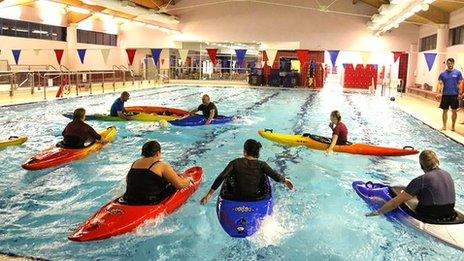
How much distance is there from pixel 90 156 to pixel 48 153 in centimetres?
94

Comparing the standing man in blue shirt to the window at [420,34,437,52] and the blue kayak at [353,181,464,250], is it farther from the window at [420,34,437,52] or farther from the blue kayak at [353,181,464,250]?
the window at [420,34,437,52]

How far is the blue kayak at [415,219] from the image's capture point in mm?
4254

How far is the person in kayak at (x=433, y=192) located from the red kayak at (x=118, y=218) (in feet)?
8.26

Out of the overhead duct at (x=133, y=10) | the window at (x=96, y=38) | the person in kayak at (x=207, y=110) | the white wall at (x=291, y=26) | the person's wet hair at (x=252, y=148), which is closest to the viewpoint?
the person's wet hair at (x=252, y=148)

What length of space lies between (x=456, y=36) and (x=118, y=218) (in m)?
18.9

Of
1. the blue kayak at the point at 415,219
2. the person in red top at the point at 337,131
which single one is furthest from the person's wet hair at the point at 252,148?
the person in red top at the point at 337,131

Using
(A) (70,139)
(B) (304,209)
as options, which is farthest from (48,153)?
(B) (304,209)

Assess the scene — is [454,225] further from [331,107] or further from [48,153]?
[331,107]

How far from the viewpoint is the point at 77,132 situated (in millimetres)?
7211

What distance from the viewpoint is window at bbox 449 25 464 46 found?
18.0 meters

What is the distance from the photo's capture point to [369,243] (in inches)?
180

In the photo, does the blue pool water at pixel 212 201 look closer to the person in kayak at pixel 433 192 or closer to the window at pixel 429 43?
the person in kayak at pixel 433 192

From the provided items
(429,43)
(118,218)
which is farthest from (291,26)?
(118,218)

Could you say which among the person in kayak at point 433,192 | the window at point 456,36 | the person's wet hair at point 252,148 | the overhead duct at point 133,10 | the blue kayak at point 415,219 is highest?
the overhead duct at point 133,10
